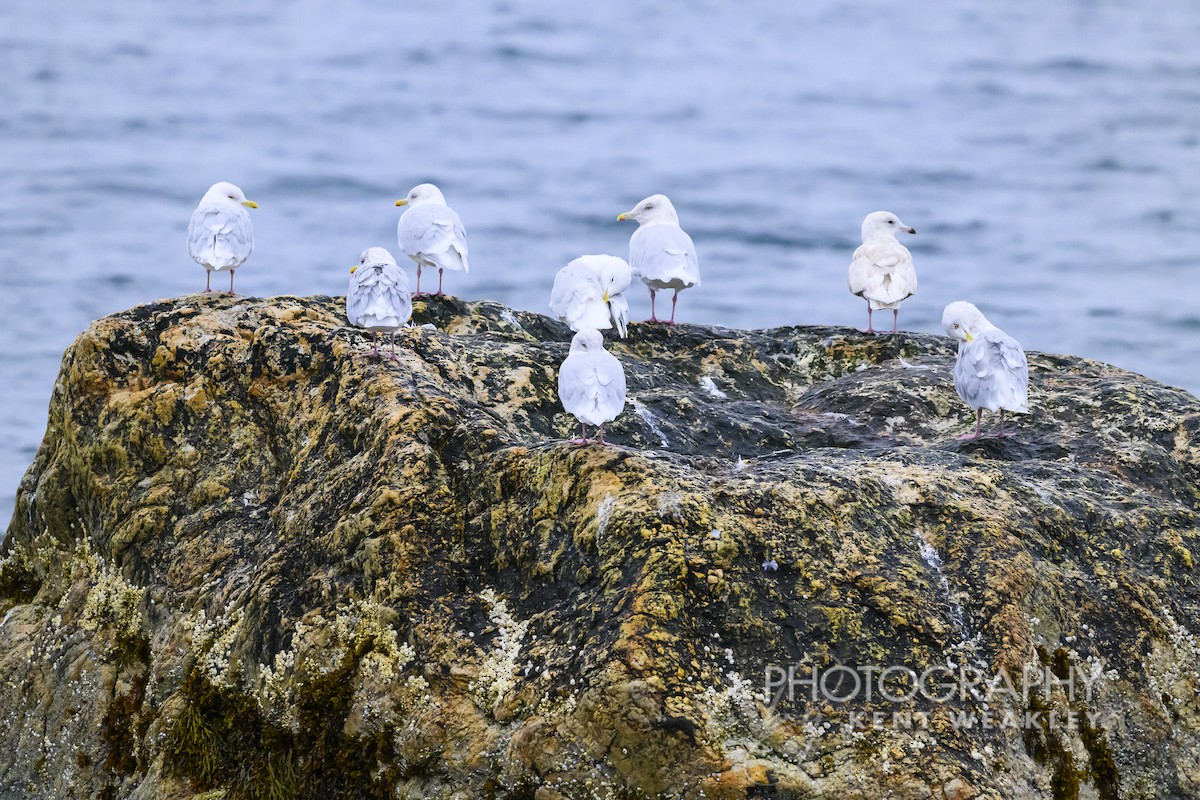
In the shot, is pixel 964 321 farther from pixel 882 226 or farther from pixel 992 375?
pixel 882 226

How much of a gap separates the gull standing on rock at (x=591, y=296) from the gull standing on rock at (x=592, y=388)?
2.19 metres

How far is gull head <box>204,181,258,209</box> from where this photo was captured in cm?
1065

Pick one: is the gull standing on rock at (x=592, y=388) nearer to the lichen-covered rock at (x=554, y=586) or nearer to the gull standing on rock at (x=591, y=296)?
the lichen-covered rock at (x=554, y=586)

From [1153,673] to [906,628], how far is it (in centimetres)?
130

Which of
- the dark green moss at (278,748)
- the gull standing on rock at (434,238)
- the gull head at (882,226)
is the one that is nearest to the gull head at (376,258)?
the gull standing on rock at (434,238)

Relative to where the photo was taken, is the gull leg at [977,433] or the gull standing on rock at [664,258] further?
the gull standing on rock at [664,258]

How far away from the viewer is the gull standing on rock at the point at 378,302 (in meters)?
7.69

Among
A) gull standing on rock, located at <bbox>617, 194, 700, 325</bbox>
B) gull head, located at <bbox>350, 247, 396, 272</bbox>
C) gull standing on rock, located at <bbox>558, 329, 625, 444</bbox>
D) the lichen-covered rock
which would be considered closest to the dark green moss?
the lichen-covered rock

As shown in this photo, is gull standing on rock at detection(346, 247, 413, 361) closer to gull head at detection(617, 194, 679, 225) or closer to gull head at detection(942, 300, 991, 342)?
gull head at detection(942, 300, 991, 342)

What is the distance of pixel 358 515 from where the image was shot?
21.5 ft

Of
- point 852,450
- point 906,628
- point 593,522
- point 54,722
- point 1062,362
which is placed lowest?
point 54,722

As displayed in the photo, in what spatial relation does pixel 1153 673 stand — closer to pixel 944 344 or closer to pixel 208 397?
pixel 944 344

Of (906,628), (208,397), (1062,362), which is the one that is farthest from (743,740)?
(1062,362)

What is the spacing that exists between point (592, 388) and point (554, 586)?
3.44 ft
